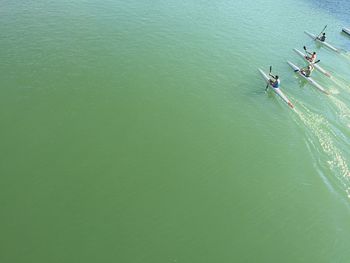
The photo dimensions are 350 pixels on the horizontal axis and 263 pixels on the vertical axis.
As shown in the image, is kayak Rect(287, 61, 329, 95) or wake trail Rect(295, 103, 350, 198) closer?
wake trail Rect(295, 103, 350, 198)

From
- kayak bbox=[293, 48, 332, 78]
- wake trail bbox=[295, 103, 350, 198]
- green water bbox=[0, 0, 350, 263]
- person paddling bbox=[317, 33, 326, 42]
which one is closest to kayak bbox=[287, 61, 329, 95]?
green water bbox=[0, 0, 350, 263]

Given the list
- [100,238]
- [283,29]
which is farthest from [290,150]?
[283,29]

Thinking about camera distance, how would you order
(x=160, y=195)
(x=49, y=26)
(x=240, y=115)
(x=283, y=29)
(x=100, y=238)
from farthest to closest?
(x=283, y=29)
(x=49, y=26)
(x=240, y=115)
(x=160, y=195)
(x=100, y=238)

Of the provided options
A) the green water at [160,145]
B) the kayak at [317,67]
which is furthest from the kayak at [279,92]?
the kayak at [317,67]

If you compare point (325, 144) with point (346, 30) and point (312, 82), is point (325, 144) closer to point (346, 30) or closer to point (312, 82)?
point (312, 82)

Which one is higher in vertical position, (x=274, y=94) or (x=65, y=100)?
(x=274, y=94)

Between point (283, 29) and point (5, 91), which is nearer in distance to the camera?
point (5, 91)

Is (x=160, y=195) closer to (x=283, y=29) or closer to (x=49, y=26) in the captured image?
(x=49, y=26)

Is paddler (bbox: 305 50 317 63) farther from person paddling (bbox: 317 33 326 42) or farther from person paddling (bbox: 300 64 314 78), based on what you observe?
person paddling (bbox: 317 33 326 42)
